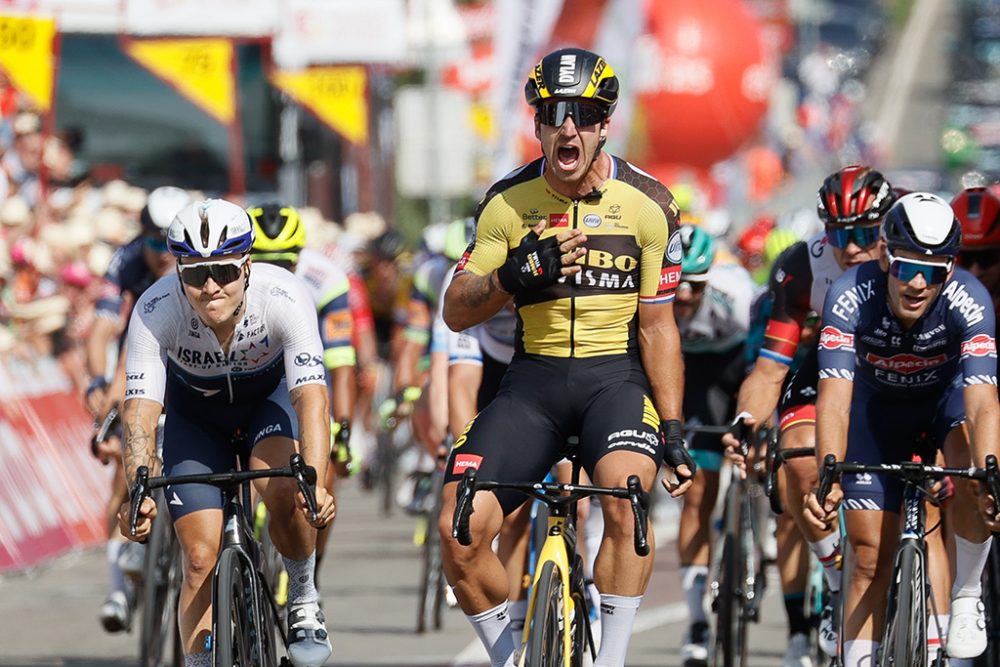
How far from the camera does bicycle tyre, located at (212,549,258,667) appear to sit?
292 inches

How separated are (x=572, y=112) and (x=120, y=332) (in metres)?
4.47

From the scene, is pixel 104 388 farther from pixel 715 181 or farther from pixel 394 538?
pixel 715 181

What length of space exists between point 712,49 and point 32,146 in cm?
2517

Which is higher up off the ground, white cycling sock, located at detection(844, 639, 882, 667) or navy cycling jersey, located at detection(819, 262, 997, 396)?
navy cycling jersey, located at detection(819, 262, 997, 396)

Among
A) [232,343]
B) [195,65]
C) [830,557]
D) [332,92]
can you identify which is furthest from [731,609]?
[332,92]

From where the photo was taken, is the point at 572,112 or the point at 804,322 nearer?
the point at 572,112

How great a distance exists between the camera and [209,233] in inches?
300

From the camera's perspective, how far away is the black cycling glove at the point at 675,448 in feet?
24.7

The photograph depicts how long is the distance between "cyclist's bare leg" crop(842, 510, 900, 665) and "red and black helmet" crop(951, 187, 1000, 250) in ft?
4.69

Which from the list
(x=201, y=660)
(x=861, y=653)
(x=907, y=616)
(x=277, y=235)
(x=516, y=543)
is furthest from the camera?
(x=277, y=235)

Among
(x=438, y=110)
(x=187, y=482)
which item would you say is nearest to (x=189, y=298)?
(x=187, y=482)

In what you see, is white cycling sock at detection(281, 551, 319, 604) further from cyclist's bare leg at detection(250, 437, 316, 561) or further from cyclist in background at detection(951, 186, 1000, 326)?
cyclist in background at detection(951, 186, 1000, 326)

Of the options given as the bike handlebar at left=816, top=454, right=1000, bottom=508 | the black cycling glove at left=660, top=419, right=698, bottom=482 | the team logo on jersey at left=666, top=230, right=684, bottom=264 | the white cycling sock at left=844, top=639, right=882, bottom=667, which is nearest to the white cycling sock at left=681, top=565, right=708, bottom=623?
the white cycling sock at left=844, top=639, right=882, bottom=667

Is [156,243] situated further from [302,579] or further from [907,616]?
[907,616]
